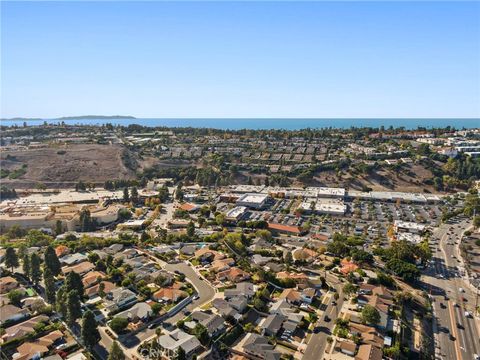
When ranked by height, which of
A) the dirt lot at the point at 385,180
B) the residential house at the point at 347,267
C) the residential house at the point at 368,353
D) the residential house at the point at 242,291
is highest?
the dirt lot at the point at 385,180

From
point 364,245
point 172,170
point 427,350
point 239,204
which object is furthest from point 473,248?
point 172,170

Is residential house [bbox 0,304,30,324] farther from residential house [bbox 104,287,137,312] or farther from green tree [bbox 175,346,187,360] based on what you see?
green tree [bbox 175,346,187,360]

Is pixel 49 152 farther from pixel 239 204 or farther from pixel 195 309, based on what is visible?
pixel 195 309

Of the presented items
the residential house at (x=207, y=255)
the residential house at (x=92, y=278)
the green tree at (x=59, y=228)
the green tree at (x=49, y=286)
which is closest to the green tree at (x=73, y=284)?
the green tree at (x=49, y=286)

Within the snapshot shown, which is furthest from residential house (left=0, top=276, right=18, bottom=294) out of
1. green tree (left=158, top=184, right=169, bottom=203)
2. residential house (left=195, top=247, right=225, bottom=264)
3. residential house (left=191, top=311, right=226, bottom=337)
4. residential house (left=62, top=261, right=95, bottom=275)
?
green tree (left=158, top=184, right=169, bottom=203)

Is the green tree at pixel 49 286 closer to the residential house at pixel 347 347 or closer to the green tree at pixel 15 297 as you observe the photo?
the green tree at pixel 15 297

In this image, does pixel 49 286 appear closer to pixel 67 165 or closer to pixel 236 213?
pixel 236 213
